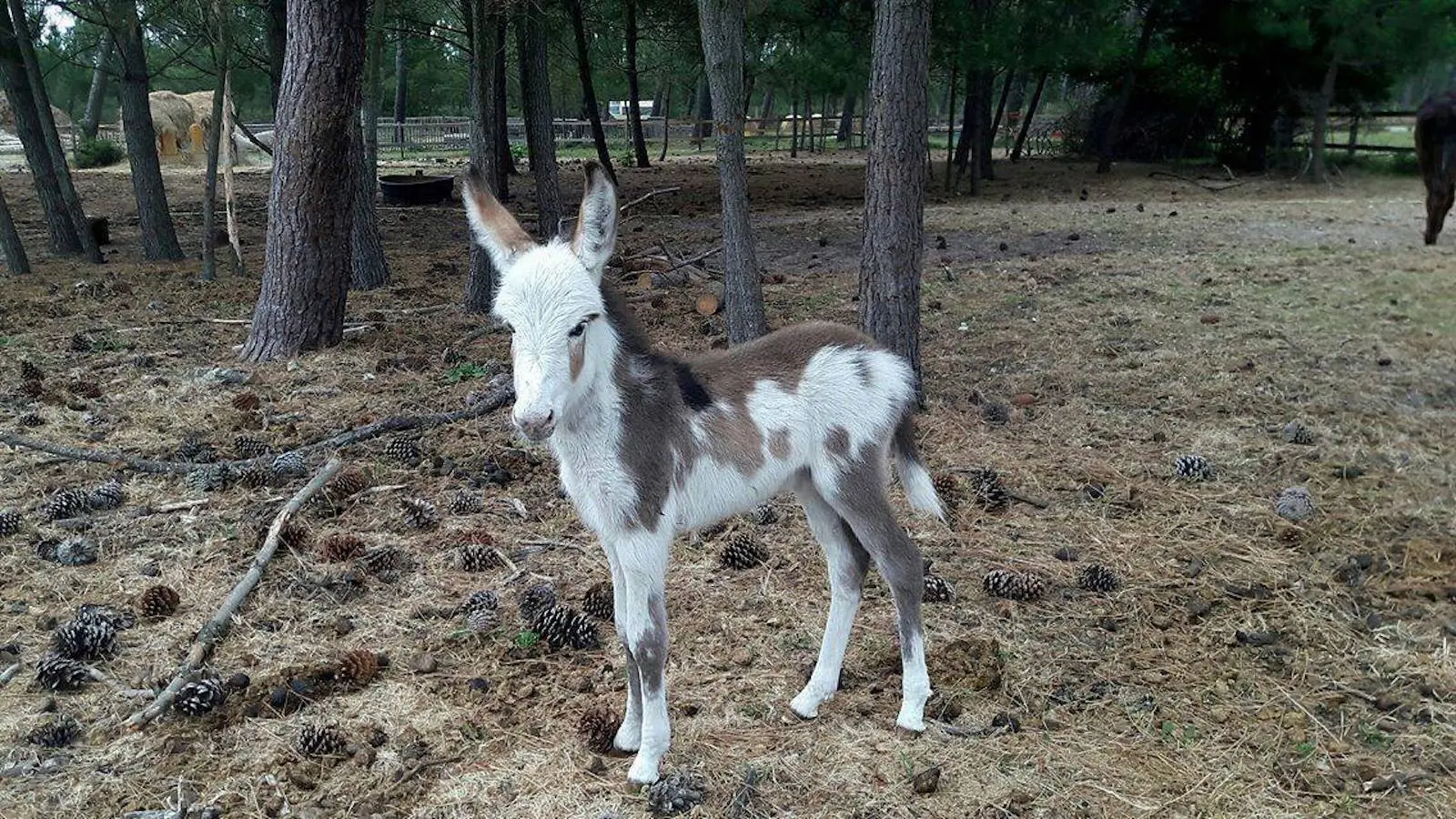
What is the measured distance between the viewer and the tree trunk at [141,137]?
35.2ft

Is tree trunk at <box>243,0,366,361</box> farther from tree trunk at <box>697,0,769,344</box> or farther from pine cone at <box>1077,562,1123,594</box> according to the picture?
pine cone at <box>1077,562,1123,594</box>

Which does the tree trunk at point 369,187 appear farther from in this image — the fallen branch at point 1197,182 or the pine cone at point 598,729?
the fallen branch at point 1197,182

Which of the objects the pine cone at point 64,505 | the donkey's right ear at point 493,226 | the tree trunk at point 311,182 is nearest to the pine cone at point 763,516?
the donkey's right ear at point 493,226

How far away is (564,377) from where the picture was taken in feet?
9.09

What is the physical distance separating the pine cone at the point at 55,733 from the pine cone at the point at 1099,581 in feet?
13.8

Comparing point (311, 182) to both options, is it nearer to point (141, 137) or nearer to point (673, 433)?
point (673, 433)

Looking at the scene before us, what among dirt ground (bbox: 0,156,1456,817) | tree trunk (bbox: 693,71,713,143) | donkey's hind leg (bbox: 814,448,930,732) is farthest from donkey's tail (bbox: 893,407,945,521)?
tree trunk (bbox: 693,71,713,143)

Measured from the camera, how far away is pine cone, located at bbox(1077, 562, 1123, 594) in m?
4.44

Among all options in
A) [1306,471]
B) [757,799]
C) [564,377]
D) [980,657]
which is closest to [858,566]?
[980,657]

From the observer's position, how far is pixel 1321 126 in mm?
13570

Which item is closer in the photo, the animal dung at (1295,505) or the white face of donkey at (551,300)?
the white face of donkey at (551,300)

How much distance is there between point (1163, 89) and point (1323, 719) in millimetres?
22863

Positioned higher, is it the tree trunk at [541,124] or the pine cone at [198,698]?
the tree trunk at [541,124]

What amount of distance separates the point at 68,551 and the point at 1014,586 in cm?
457
